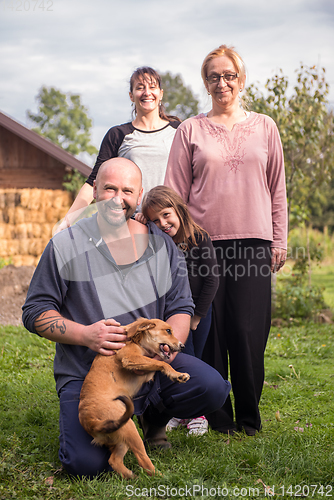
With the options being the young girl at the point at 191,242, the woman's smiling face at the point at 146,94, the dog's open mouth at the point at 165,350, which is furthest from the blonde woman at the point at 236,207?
the dog's open mouth at the point at 165,350

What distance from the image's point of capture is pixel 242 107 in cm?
342

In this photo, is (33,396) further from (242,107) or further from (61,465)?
(242,107)

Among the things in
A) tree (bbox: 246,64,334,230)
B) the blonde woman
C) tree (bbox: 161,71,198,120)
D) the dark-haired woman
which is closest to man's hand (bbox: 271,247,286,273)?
the blonde woman

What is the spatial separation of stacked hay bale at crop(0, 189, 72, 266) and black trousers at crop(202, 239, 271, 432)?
24.8ft

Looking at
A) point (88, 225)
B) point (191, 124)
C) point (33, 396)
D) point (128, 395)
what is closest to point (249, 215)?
point (191, 124)

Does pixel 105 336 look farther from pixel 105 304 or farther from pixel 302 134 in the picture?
pixel 302 134

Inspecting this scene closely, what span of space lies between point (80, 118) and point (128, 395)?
1645 inches

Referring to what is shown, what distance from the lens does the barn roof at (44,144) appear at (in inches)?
392

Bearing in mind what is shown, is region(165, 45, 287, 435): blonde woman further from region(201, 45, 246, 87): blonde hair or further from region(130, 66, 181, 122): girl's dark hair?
region(130, 66, 181, 122): girl's dark hair

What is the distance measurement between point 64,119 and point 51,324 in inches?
1575

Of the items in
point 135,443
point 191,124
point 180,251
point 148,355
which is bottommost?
point 135,443

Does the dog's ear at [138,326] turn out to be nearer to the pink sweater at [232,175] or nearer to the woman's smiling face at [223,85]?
the pink sweater at [232,175]

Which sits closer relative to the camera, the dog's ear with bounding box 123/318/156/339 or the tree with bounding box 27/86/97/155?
the dog's ear with bounding box 123/318/156/339

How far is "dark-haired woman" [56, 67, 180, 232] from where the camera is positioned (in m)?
3.70
